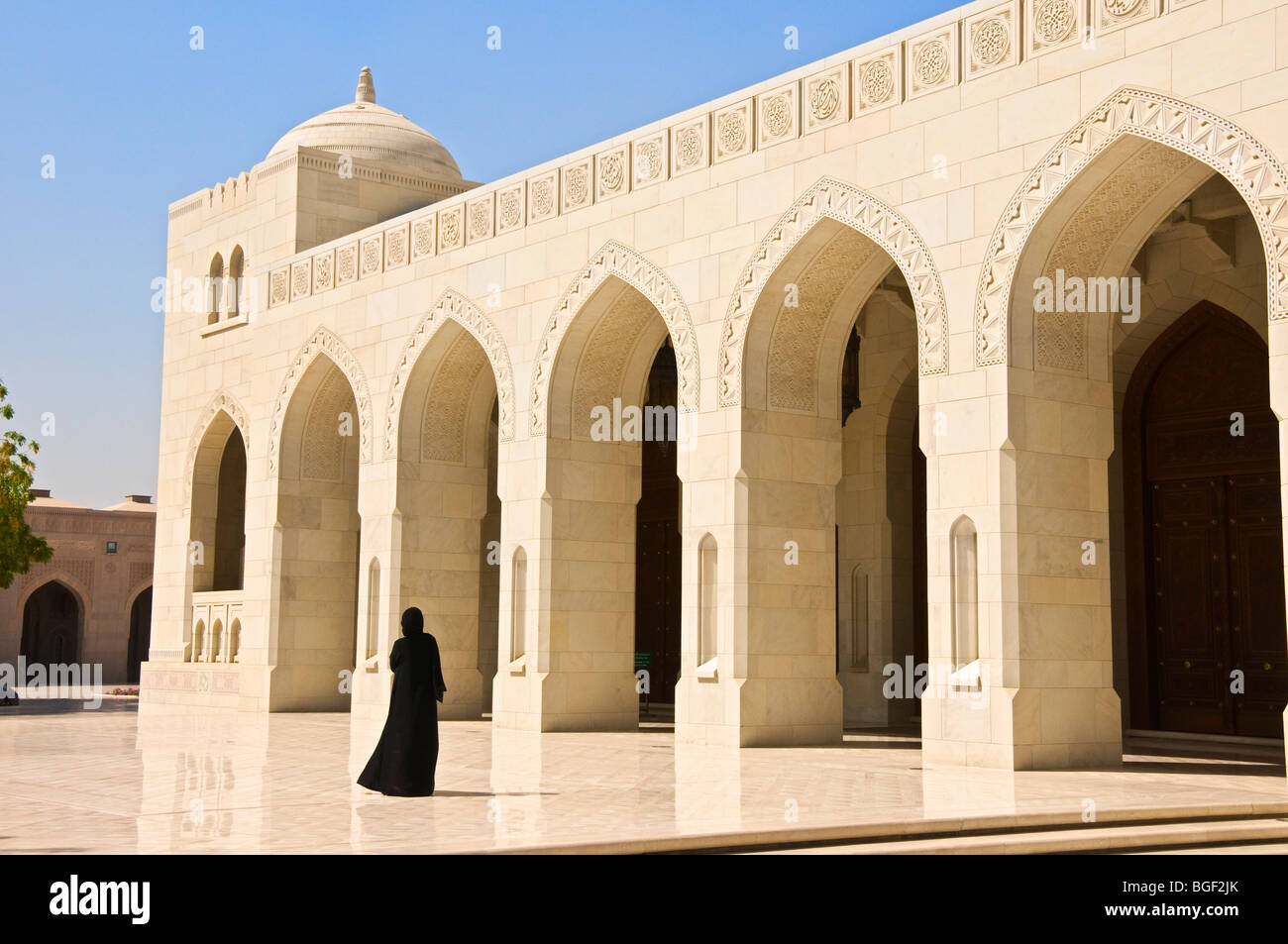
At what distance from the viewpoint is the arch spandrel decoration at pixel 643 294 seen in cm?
1303

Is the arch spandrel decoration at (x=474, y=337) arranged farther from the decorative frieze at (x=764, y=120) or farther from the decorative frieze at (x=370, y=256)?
the decorative frieze at (x=370, y=256)

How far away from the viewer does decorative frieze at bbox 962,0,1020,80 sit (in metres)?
10.7

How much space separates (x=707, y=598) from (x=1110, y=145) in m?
5.13

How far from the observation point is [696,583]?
12.6m

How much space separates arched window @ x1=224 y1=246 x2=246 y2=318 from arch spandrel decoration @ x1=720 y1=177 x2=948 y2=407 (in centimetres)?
973

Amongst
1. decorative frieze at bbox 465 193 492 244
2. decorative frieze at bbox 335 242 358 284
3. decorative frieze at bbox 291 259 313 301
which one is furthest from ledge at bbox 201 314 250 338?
decorative frieze at bbox 465 193 492 244

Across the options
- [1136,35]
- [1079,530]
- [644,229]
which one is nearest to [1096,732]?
[1079,530]

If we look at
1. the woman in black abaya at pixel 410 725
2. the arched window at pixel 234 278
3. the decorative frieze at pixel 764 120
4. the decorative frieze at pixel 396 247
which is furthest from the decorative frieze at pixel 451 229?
the woman in black abaya at pixel 410 725

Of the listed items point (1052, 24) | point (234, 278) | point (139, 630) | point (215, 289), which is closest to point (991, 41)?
point (1052, 24)

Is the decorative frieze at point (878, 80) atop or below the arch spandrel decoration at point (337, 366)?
atop

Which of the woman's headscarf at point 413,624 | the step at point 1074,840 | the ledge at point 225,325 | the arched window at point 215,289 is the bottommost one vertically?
the step at point 1074,840

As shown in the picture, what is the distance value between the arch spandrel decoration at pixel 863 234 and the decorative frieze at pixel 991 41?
4.20 ft

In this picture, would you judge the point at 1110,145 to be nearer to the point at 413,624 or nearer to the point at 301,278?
the point at 413,624

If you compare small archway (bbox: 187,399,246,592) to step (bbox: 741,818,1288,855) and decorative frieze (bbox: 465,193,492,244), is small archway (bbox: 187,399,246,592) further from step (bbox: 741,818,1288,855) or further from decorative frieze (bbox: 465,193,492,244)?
step (bbox: 741,818,1288,855)
